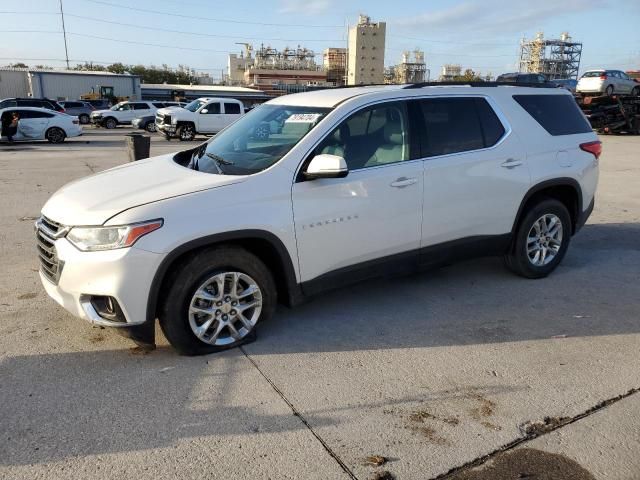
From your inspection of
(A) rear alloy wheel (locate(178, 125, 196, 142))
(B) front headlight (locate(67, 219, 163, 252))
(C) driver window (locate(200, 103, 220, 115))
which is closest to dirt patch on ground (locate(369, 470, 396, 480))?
(B) front headlight (locate(67, 219, 163, 252))

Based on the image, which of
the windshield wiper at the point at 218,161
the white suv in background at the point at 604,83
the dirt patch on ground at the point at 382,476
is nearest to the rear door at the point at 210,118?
the white suv in background at the point at 604,83

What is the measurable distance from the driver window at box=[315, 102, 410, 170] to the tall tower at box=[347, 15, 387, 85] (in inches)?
4952

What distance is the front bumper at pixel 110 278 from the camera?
3264 mm

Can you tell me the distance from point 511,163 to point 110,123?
3199cm

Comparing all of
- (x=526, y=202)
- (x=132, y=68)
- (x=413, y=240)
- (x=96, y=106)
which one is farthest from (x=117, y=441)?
(x=132, y=68)

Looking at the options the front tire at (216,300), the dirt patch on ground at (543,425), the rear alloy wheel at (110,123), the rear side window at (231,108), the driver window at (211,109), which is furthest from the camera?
the rear alloy wheel at (110,123)

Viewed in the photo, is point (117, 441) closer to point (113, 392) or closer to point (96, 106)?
point (113, 392)

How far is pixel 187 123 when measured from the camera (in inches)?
955

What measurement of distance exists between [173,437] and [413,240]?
2.42m

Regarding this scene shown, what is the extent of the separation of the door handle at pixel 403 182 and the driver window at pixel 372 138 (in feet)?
0.53

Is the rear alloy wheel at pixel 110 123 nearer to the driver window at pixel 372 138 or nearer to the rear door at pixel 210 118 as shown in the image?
the rear door at pixel 210 118

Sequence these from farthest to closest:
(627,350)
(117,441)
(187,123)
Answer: (187,123)
(627,350)
(117,441)

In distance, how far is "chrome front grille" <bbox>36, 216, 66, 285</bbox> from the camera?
138 inches

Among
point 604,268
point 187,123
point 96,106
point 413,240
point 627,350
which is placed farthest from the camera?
point 96,106
